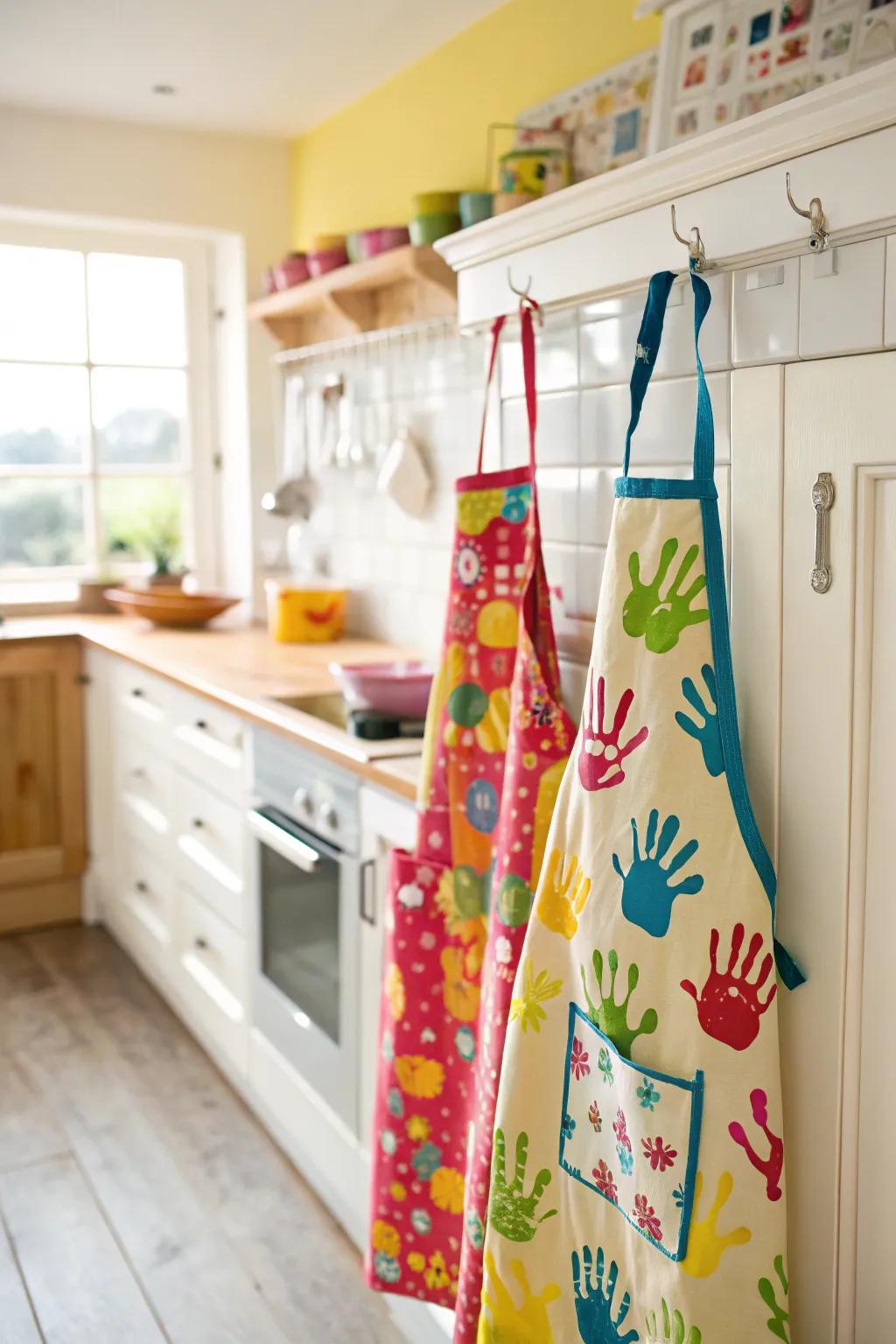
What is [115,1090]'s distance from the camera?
270 cm

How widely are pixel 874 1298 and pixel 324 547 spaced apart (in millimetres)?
2863

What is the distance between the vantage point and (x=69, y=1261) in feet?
6.91

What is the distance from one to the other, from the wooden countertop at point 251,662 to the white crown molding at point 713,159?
0.77 metres

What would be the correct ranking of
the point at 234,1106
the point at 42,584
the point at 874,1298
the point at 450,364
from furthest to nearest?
the point at 42,584
the point at 450,364
the point at 234,1106
the point at 874,1298

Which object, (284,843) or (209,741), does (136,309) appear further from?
(284,843)

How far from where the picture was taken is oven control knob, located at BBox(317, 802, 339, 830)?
2088 millimetres

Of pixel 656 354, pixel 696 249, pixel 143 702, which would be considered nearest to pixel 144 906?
pixel 143 702

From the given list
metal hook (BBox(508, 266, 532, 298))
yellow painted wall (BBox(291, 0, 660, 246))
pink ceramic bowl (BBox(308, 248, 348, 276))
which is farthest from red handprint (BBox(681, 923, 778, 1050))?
pink ceramic bowl (BBox(308, 248, 348, 276))

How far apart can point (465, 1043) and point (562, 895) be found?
452mm

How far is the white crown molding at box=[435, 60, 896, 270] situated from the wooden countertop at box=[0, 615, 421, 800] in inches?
30.2

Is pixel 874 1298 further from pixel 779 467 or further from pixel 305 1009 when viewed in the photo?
pixel 305 1009

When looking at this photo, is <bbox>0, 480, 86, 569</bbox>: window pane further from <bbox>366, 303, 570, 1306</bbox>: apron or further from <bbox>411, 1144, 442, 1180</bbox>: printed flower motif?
<bbox>411, 1144, 442, 1180</bbox>: printed flower motif

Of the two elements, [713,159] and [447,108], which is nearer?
[713,159]

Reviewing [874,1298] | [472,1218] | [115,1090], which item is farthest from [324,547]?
[874,1298]
